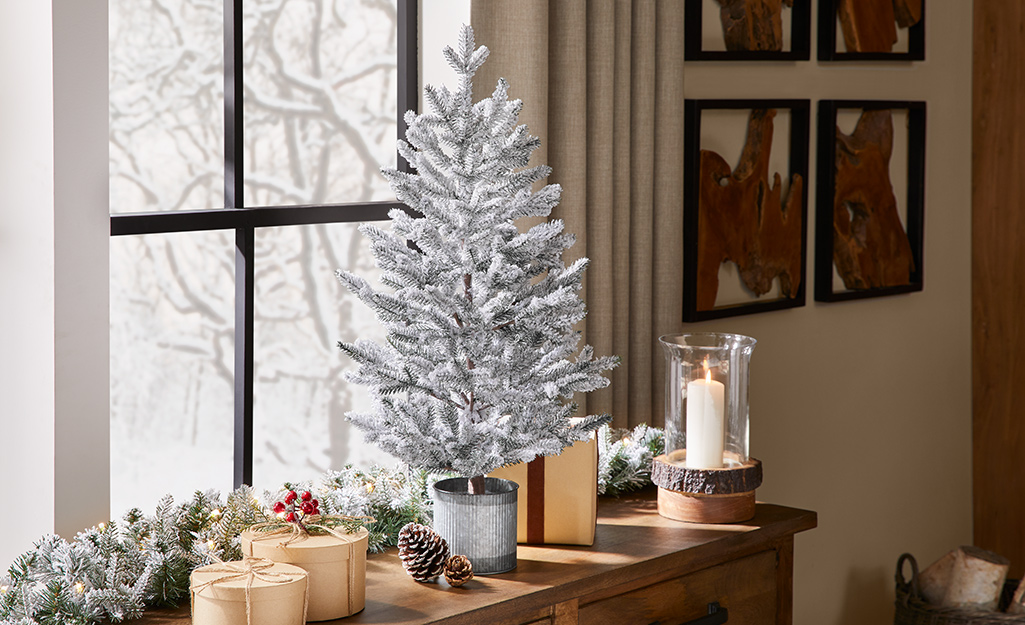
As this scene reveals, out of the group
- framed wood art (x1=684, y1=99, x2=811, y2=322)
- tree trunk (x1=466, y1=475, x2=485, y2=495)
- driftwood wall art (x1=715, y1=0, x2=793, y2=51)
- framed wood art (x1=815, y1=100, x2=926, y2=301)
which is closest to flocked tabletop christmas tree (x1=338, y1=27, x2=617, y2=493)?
tree trunk (x1=466, y1=475, x2=485, y2=495)

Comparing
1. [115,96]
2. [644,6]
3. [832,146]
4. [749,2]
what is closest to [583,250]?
[644,6]

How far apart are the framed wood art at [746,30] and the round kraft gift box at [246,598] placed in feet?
4.83

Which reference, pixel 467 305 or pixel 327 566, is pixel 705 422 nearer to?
pixel 467 305

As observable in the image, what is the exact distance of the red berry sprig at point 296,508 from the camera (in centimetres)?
128

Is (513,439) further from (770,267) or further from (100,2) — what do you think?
(770,267)

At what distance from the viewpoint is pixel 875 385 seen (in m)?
2.80

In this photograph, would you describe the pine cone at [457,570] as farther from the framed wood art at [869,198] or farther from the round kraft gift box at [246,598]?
the framed wood art at [869,198]

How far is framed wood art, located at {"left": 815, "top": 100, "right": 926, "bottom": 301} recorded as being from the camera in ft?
8.35

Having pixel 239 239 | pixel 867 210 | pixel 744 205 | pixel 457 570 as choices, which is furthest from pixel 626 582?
pixel 867 210

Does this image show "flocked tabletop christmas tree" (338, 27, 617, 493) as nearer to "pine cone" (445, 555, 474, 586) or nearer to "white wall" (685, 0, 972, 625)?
"pine cone" (445, 555, 474, 586)

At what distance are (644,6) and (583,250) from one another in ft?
1.55

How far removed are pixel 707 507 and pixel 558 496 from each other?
26 cm

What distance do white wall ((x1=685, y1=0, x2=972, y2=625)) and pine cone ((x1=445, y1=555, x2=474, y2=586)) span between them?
108 cm

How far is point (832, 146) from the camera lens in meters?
2.53
